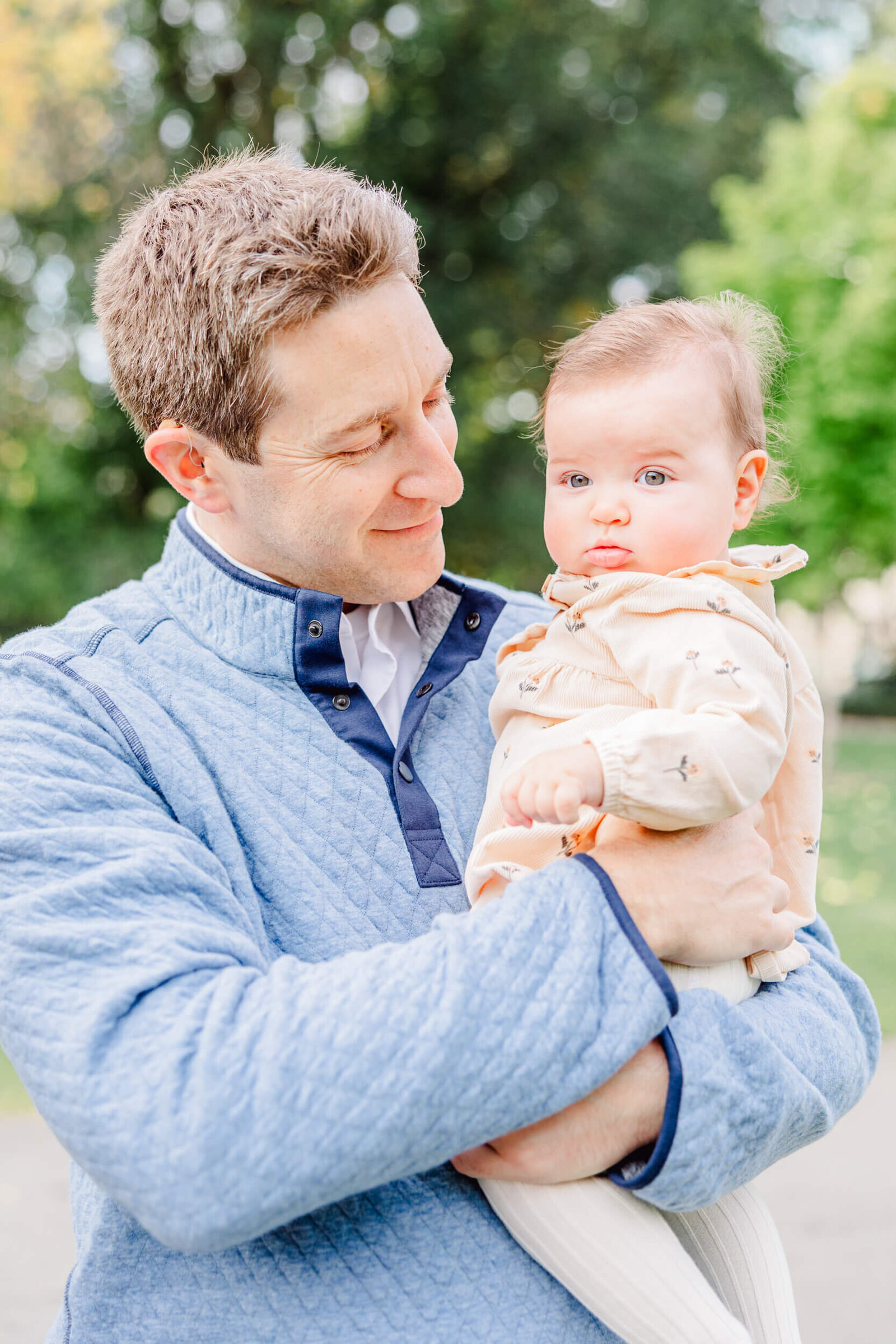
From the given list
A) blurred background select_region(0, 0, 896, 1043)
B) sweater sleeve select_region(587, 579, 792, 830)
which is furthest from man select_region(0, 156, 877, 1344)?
blurred background select_region(0, 0, 896, 1043)

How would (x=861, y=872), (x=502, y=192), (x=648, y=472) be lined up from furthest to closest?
1. (x=502, y=192)
2. (x=861, y=872)
3. (x=648, y=472)

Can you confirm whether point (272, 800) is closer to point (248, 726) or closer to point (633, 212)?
point (248, 726)

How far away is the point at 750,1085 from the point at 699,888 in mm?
244

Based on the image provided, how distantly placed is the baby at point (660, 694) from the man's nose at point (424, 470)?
0.18m

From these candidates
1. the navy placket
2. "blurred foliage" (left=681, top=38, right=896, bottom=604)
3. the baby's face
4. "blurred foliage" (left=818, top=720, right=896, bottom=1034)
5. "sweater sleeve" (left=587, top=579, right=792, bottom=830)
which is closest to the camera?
"sweater sleeve" (left=587, top=579, right=792, bottom=830)

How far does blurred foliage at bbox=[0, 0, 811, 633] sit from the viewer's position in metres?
13.6

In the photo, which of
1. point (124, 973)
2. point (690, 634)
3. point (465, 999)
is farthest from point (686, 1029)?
point (124, 973)

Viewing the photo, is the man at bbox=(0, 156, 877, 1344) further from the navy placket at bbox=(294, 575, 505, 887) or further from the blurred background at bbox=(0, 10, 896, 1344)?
the blurred background at bbox=(0, 10, 896, 1344)

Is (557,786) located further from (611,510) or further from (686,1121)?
(611,510)

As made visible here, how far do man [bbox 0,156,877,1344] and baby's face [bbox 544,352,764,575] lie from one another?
0.21m

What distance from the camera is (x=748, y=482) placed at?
6.68ft

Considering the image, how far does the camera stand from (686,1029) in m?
1.54

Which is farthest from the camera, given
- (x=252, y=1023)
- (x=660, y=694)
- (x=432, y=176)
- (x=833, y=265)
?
(x=833, y=265)

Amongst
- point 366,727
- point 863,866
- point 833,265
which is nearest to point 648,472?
point 366,727
